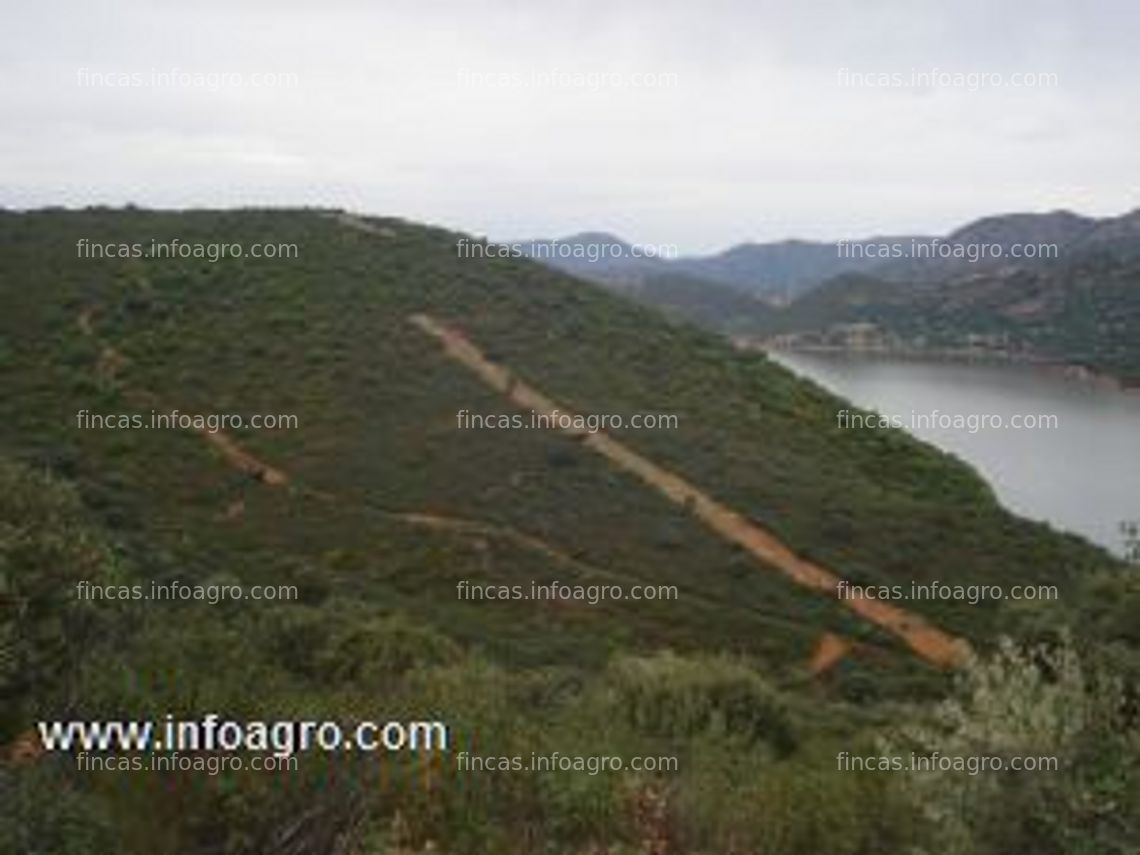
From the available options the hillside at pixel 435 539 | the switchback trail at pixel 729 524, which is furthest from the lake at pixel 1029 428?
the switchback trail at pixel 729 524

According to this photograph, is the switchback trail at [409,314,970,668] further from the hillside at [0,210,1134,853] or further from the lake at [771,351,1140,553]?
the lake at [771,351,1140,553]

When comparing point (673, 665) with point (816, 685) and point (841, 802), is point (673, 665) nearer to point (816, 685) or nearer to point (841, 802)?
point (841, 802)

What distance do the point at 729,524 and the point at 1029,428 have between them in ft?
194

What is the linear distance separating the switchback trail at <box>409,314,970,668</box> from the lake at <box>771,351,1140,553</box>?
75.5 ft

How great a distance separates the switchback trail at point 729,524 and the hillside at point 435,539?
45 centimetres

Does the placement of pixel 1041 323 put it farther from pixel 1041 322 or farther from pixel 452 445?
pixel 452 445

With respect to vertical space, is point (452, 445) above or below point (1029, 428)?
above

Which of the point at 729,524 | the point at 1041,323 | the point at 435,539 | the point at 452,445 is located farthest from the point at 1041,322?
the point at 435,539

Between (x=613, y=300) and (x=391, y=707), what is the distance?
57456 mm

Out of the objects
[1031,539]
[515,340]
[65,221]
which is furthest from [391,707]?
[65,221]

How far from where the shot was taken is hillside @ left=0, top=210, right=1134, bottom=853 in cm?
809

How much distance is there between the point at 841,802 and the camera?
876cm

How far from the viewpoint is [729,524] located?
1483 inches

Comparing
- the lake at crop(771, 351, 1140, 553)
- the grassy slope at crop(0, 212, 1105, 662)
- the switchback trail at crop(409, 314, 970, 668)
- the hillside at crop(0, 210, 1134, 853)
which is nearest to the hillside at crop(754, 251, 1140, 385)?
the lake at crop(771, 351, 1140, 553)
